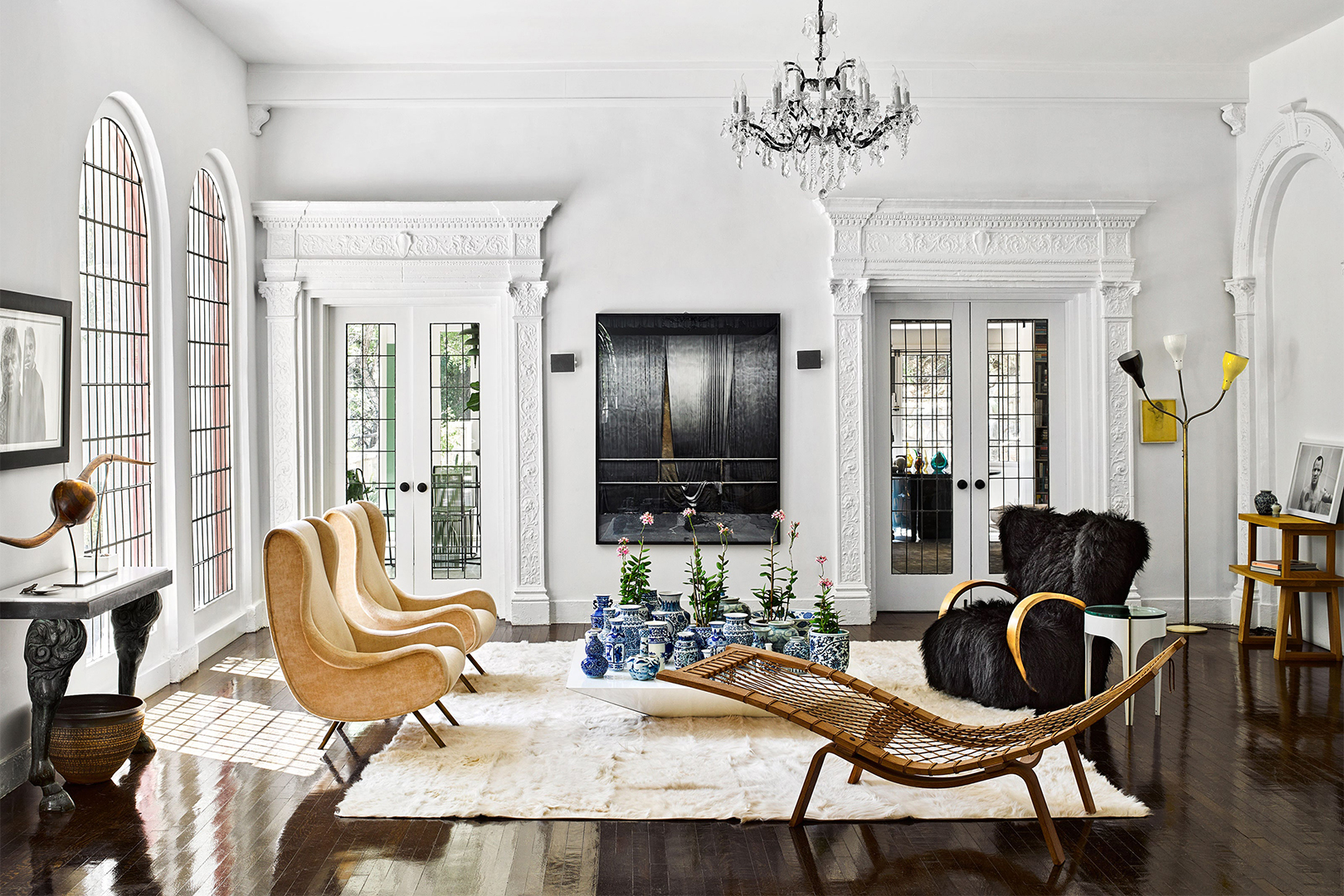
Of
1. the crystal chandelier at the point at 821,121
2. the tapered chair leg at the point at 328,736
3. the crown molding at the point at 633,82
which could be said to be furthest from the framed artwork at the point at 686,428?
the tapered chair leg at the point at 328,736

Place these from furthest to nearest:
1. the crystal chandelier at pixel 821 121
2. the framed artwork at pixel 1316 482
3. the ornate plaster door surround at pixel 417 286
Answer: the ornate plaster door surround at pixel 417 286
the framed artwork at pixel 1316 482
the crystal chandelier at pixel 821 121

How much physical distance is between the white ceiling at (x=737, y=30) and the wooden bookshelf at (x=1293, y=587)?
318 cm

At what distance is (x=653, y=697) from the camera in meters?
4.52

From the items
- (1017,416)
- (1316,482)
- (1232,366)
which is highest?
(1232,366)

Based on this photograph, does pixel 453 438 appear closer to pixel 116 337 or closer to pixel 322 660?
pixel 116 337

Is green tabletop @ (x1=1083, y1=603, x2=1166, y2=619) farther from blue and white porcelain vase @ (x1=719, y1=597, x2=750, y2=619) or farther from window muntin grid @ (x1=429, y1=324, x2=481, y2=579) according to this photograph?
window muntin grid @ (x1=429, y1=324, x2=481, y2=579)

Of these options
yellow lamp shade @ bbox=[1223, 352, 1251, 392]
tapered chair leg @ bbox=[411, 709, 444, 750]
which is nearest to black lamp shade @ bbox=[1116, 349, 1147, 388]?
yellow lamp shade @ bbox=[1223, 352, 1251, 392]

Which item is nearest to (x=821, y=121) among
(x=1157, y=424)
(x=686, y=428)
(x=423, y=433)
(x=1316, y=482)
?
(x=686, y=428)

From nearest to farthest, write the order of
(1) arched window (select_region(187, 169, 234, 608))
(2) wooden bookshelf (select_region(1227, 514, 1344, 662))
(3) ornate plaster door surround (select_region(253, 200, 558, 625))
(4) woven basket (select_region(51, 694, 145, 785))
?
(4) woven basket (select_region(51, 694, 145, 785)), (2) wooden bookshelf (select_region(1227, 514, 1344, 662)), (1) arched window (select_region(187, 169, 234, 608)), (3) ornate plaster door surround (select_region(253, 200, 558, 625))

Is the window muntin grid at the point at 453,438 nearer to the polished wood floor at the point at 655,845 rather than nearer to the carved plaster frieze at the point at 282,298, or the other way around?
the carved plaster frieze at the point at 282,298

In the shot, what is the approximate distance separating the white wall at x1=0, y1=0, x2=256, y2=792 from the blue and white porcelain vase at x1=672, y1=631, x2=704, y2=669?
2.81m

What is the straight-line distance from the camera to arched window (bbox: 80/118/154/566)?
4.83m

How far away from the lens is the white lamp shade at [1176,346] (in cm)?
671

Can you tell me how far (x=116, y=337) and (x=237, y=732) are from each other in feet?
7.25
